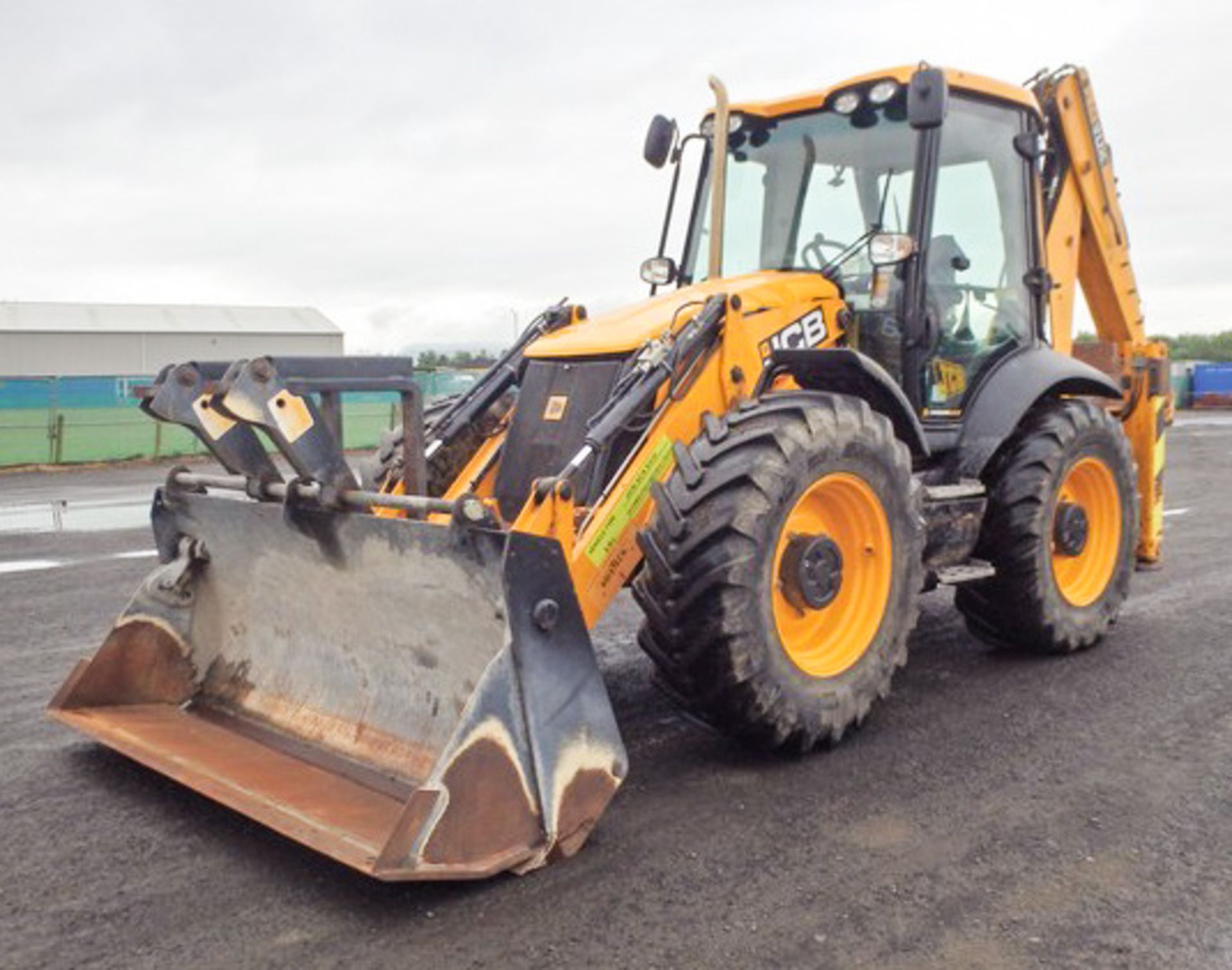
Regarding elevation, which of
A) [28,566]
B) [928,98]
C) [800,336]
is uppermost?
[928,98]

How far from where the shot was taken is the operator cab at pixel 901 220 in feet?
17.6

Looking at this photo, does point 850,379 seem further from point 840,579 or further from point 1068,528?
point 1068,528

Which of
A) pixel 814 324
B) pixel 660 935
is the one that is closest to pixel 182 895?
pixel 660 935

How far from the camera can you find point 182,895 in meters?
3.26

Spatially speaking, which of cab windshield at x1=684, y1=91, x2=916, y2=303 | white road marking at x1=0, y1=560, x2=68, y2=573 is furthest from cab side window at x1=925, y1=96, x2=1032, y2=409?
white road marking at x1=0, y1=560, x2=68, y2=573

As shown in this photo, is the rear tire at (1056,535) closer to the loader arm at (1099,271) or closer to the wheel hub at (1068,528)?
the wheel hub at (1068,528)

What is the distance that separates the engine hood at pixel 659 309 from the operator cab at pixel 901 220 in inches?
10.0

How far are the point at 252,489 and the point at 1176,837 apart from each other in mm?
3366

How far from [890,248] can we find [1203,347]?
5215 centimetres

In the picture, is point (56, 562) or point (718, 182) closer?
point (718, 182)

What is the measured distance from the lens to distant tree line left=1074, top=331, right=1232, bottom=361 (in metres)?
49.2

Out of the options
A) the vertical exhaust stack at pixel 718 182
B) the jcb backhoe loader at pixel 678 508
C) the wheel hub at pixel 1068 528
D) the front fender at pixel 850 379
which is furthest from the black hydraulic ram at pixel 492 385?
the wheel hub at pixel 1068 528

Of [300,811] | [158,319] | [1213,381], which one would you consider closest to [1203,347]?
[1213,381]

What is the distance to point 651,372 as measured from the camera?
4.36 meters
